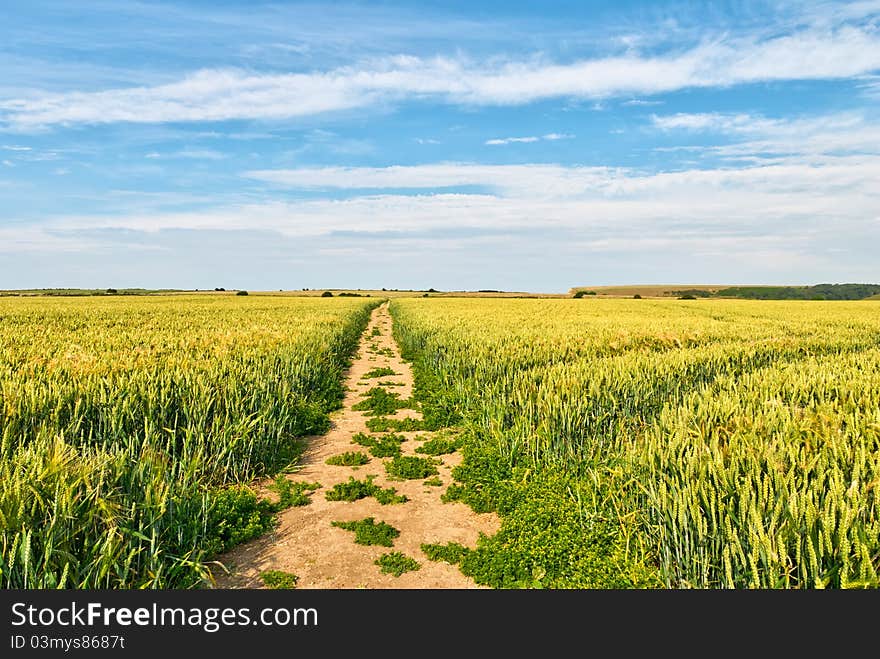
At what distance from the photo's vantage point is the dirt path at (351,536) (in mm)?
4523

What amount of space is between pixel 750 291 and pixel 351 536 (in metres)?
151

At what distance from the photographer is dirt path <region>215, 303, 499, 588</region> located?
4523mm

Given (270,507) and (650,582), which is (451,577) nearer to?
(650,582)

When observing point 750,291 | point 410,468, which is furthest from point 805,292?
point 410,468

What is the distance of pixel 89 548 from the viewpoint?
163 inches

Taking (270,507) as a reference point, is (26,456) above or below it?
above

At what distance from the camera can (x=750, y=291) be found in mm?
130875

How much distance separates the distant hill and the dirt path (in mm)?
125972

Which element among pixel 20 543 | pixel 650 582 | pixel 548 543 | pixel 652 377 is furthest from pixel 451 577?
pixel 652 377

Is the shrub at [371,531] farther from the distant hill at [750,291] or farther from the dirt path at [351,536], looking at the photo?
the distant hill at [750,291]

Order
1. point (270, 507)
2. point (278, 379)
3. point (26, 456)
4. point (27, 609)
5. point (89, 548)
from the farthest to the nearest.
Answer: point (278, 379) < point (270, 507) < point (26, 456) < point (89, 548) < point (27, 609)

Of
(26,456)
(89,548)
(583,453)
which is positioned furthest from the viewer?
(583,453)

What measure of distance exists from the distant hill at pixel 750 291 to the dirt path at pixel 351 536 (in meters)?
126

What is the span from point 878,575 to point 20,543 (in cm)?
621
